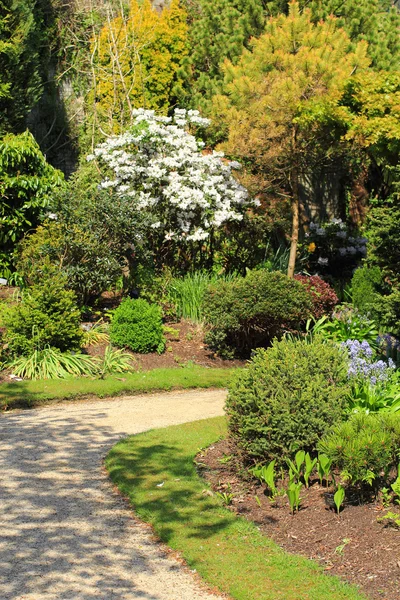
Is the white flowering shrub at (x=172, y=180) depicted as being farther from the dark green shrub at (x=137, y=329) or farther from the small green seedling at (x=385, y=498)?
the small green seedling at (x=385, y=498)

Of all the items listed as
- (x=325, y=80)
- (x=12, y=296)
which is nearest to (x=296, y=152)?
(x=325, y=80)

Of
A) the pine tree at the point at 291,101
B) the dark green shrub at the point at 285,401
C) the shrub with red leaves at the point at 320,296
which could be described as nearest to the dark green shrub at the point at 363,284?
the shrub with red leaves at the point at 320,296

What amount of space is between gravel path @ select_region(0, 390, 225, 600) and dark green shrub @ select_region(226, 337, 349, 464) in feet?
3.75

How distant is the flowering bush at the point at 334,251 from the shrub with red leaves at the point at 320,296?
10.8 ft

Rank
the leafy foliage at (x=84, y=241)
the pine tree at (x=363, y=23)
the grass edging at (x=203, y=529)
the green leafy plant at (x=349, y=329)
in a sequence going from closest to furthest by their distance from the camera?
the grass edging at (x=203, y=529) → the green leafy plant at (x=349, y=329) → the leafy foliage at (x=84, y=241) → the pine tree at (x=363, y=23)

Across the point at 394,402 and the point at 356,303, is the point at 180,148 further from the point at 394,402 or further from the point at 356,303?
the point at 394,402

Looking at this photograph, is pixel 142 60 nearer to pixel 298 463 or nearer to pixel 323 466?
pixel 298 463

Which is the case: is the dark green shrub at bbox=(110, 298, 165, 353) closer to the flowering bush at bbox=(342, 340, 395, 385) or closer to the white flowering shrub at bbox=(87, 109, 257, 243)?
the white flowering shrub at bbox=(87, 109, 257, 243)

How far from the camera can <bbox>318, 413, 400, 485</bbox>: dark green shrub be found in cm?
521

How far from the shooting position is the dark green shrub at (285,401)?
5.85 meters

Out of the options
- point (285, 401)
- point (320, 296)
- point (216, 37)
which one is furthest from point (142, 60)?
point (285, 401)

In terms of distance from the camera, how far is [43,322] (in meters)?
9.75

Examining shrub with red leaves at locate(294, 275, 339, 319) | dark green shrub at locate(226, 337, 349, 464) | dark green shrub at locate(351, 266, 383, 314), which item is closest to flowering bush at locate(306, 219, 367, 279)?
dark green shrub at locate(351, 266, 383, 314)

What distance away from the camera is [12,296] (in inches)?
463
